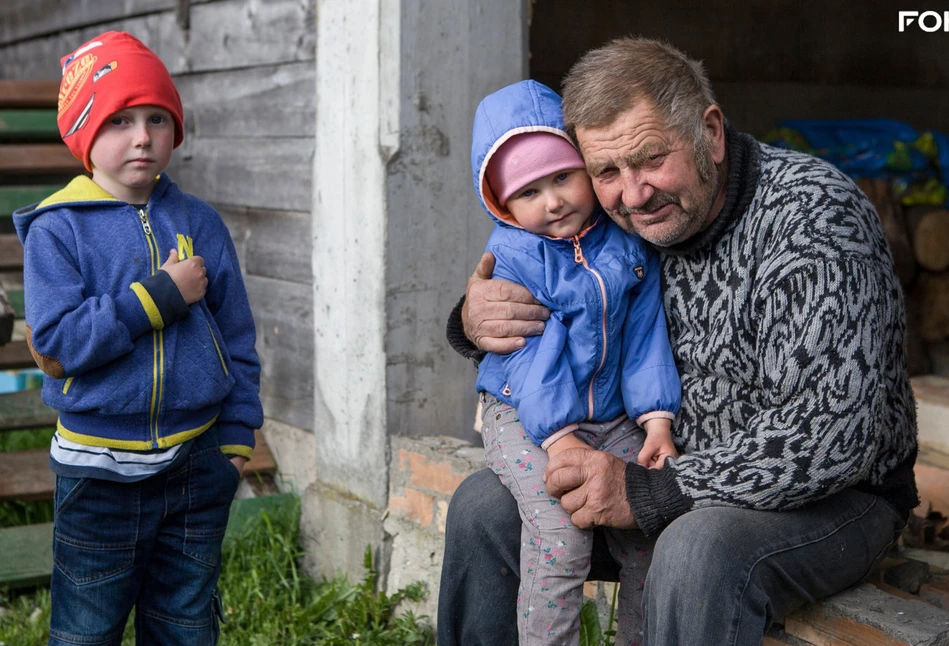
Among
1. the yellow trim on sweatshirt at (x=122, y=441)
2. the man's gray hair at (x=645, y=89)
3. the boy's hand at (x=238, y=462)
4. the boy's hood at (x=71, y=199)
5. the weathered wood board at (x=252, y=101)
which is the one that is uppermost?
the weathered wood board at (x=252, y=101)

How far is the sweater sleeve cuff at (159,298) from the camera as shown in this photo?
7.63ft

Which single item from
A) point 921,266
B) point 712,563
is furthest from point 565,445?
point 921,266

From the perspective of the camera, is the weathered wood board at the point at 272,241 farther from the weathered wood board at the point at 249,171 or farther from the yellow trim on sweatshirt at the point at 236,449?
the yellow trim on sweatshirt at the point at 236,449

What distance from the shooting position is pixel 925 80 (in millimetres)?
5684

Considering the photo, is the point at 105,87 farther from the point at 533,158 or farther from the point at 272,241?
the point at 272,241

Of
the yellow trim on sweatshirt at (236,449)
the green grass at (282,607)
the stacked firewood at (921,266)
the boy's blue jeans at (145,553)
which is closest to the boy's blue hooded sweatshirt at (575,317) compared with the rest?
the yellow trim on sweatshirt at (236,449)

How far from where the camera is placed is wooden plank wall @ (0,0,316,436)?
12.3 ft

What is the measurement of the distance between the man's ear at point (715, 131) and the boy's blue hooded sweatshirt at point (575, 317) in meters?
0.27

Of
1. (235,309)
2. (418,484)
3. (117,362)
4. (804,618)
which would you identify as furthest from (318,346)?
(804,618)

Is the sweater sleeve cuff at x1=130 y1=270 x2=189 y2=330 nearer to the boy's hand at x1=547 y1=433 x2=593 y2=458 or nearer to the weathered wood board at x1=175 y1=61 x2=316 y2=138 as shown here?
the boy's hand at x1=547 y1=433 x2=593 y2=458

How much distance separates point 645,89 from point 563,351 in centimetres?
57

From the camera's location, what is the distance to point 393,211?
326 centimetres

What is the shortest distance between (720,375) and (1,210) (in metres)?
3.29

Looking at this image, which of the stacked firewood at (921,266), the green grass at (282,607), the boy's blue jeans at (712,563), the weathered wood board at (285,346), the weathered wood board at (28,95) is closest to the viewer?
the boy's blue jeans at (712,563)
